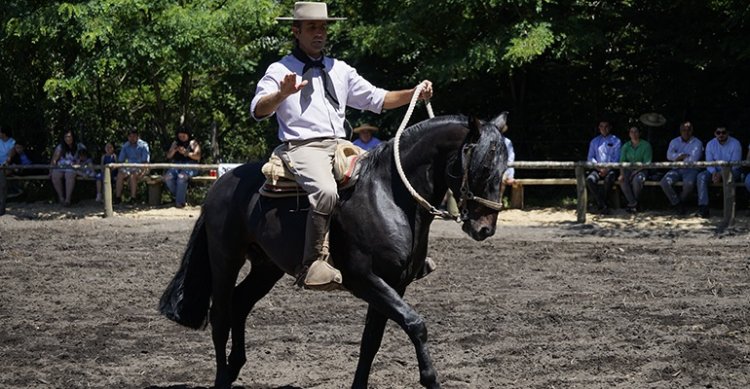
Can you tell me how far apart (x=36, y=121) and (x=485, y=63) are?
9773 mm

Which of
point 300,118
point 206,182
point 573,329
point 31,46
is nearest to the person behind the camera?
point 300,118

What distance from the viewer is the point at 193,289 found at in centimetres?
689

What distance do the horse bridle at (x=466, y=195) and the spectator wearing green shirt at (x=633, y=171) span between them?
10.6 m


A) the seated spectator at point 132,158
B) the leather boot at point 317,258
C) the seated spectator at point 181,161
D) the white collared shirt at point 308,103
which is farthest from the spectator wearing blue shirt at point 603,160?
the leather boot at point 317,258

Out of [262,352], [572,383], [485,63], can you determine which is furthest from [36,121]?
[572,383]

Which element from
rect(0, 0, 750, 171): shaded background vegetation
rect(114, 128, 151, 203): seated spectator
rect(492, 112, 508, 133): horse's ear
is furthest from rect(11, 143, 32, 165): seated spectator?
rect(492, 112, 508, 133): horse's ear

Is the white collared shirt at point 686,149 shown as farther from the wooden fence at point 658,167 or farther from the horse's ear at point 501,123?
the horse's ear at point 501,123

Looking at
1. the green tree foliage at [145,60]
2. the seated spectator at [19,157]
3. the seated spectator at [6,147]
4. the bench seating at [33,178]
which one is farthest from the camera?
the seated spectator at [19,157]

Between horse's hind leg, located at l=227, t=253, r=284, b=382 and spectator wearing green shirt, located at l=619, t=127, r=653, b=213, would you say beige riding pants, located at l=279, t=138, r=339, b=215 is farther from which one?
spectator wearing green shirt, located at l=619, t=127, r=653, b=213

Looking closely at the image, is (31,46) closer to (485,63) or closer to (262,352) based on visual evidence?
(485,63)

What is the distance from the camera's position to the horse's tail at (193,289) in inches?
270

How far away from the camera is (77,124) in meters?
21.6

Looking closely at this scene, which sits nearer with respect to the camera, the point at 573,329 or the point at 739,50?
the point at 573,329

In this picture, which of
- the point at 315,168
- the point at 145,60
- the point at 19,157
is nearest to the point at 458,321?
the point at 315,168
